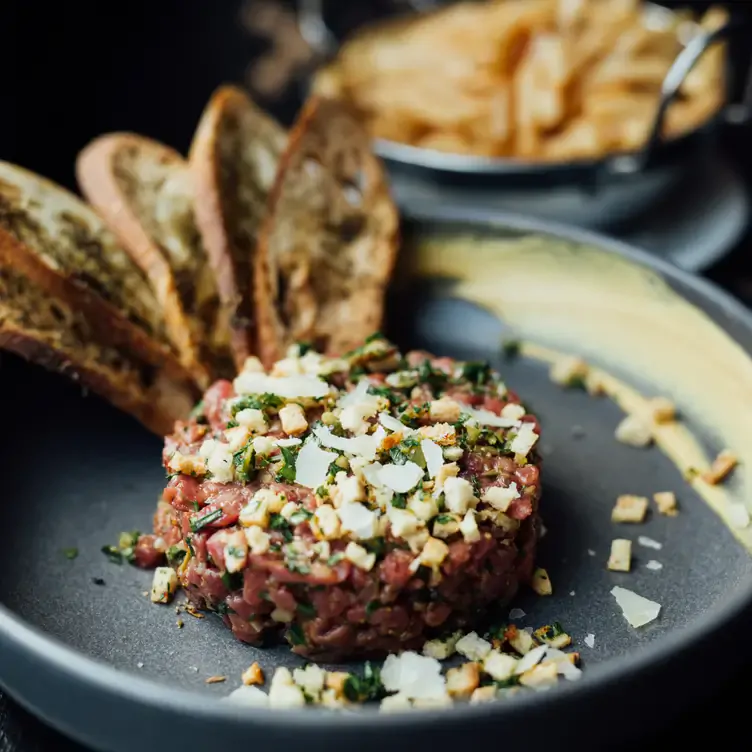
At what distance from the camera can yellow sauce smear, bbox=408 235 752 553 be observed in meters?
3.01

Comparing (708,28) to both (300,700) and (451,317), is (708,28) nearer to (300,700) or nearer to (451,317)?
(451,317)

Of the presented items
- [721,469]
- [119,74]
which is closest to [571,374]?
[721,469]

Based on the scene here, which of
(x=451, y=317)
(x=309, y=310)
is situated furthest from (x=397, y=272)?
(x=309, y=310)

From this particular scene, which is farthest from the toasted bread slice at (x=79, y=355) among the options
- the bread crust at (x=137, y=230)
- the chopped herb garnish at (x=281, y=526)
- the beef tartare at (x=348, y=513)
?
the chopped herb garnish at (x=281, y=526)

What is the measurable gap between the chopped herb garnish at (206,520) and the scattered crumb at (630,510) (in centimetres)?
113

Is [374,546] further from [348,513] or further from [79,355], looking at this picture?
[79,355]

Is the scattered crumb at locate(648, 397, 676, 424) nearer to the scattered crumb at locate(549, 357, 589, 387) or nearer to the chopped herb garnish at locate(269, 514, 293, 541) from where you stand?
the scattered crumb at locate(549, 357, 589, 387)

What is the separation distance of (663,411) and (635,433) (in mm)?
126

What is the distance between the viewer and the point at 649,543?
271 cm

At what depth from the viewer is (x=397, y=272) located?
12.1ft

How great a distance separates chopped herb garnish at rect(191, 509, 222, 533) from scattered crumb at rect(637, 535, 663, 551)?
1.15 metres

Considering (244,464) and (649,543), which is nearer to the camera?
(244,464)

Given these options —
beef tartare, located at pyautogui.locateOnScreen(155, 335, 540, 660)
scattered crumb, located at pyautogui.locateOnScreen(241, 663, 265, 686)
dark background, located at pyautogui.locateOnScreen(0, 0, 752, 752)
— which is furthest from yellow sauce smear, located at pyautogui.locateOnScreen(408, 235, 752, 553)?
scattered crumb, located at pyautogui.locateOnScreen(241, 663, 265, 686)

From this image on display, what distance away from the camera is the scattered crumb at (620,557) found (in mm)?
2609
